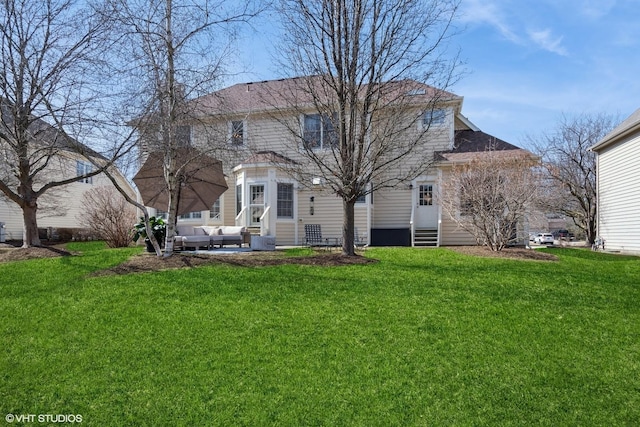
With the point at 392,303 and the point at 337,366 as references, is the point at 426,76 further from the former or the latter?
the point at 337,366

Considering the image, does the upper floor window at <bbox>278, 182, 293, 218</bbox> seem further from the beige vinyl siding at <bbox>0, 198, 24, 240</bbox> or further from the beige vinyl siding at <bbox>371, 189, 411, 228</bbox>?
the beige vinyl siding at <bbox>0, 198, 24, 240</bbox>

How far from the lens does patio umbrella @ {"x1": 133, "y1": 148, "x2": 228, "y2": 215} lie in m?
9.72

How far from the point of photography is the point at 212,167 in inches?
422

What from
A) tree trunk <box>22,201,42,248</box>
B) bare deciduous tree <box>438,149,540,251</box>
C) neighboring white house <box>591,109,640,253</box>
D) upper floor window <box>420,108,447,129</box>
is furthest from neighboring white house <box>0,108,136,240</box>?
neighboring white house <box>591,109,640,253</box>

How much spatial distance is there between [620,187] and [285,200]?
41.9ft

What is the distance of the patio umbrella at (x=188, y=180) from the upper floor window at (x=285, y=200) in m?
4.78

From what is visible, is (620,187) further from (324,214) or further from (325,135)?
(325,135)

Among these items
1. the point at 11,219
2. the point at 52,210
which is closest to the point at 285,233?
Result: the point at 52,210

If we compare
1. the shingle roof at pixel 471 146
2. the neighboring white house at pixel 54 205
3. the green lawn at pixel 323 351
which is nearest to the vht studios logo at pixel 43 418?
the green lawn at pixel 323 351

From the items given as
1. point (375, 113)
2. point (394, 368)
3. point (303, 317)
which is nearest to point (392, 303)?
point (303, 317)

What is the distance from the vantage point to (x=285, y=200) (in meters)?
16.8

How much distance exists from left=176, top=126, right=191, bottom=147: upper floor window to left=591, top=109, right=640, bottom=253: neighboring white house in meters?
14.3

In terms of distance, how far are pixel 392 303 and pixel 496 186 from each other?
22.2 ft

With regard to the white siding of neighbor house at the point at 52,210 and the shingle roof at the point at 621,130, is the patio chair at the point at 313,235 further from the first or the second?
the shingle roof at the point at 621,130
